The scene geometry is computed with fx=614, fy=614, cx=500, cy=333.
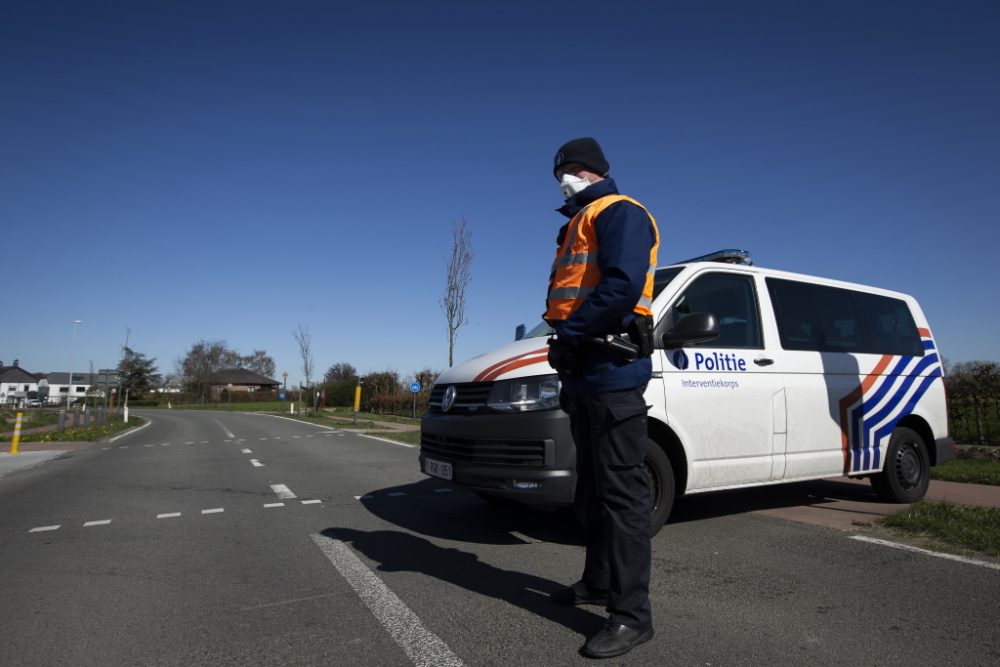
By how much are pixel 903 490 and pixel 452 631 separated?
16.0 ft

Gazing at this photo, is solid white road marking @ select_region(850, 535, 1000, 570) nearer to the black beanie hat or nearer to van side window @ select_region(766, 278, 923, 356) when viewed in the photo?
van side window @ select_region(766, 278, 923, 356)

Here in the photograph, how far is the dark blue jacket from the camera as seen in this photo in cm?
259

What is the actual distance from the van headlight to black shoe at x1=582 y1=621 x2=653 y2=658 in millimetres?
1515

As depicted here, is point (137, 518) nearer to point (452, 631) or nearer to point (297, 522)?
A: point (297, 522)

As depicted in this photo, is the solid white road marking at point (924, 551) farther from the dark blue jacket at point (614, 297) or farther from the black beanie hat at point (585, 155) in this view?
the black beanie hat at point (585, 155)

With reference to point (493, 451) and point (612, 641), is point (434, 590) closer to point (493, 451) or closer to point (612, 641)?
point (493, 451)

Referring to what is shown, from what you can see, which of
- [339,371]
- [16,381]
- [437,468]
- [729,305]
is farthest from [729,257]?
[16,381]

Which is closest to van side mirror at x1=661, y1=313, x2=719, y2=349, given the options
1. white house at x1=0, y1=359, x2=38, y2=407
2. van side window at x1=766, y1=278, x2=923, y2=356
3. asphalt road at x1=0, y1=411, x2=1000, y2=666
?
asphalt road at x1=0, y1=411, x2=1000, y2=666

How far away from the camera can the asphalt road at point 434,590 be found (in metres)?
2.58

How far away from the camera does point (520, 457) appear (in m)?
3.85

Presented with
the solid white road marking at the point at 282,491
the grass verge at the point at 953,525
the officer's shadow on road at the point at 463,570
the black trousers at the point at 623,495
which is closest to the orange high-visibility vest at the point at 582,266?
the black trousers at the point at 623,495

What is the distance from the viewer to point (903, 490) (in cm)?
566

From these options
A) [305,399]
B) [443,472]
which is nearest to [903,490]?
[443,472]

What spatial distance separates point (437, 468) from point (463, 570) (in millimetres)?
940
